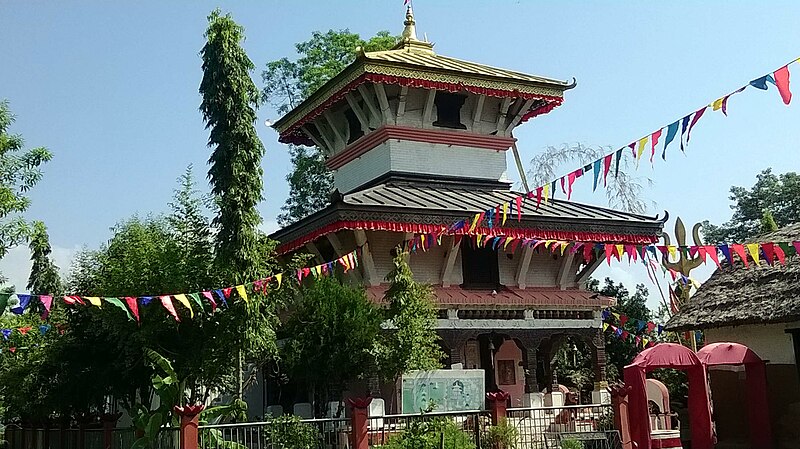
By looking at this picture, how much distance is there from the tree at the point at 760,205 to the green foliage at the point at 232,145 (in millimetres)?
40486

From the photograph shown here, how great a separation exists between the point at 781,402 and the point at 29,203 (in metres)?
18.3

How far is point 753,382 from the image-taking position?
61.6ft

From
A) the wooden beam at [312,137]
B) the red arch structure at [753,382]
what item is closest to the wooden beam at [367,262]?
the red arch structure at [753,382]

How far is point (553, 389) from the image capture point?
1038 inches

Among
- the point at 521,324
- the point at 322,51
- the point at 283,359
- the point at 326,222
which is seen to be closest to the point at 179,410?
the point at 283,359

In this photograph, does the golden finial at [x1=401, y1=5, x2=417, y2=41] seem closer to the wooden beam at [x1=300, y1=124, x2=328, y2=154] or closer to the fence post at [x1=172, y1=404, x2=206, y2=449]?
the wooden beam at [x1=300, y1=124, x2=328, y2=154]

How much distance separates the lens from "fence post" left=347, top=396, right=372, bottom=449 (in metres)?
15.8

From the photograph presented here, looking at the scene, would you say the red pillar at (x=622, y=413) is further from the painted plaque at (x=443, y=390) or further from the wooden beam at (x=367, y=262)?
the wooden beam at (x=367, y=262)

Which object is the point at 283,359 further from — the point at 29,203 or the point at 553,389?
the point at 553,389

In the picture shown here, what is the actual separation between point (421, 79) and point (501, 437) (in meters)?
11.3

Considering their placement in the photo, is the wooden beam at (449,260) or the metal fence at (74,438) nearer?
the metal fence at (74,438)

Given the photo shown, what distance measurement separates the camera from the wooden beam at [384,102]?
2475cm

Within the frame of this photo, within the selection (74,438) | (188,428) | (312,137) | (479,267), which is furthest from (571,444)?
(312,137)

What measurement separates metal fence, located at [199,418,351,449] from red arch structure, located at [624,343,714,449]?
21.0ft
